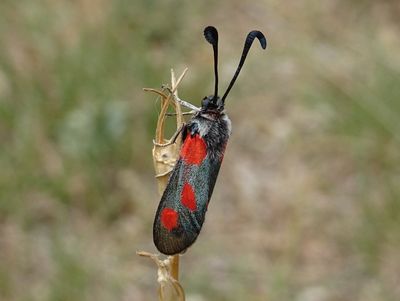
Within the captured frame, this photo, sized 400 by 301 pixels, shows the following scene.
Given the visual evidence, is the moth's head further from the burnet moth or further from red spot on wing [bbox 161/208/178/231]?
red spot on wing [bbox 161/208/178/231]

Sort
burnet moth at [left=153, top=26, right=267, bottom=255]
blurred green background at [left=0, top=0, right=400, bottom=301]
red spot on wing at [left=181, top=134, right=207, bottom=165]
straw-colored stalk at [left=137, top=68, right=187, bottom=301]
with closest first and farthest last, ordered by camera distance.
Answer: straw-colored stalk at [left=137, top=68, right=187, bottom=301]
burnet moth at [left=153, top=26, right=267, bottom=255]
red spot on wing at [left=181, top=134, right=207, bottom=165]
blurred green background at [left=0, top=0, right=400, bottom=301]

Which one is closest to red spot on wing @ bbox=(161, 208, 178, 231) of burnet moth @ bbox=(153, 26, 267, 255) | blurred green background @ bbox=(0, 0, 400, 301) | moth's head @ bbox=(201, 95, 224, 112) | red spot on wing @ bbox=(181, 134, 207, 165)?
burnet moth @ bbox=(153, 26, 267, 255)

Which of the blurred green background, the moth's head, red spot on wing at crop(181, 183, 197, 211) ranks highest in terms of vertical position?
the blurred green background

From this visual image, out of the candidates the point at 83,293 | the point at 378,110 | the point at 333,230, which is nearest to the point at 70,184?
the point at 83,293

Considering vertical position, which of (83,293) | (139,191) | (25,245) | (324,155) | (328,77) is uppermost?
(328,77)

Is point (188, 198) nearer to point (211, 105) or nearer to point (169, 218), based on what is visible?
point (169, 218)

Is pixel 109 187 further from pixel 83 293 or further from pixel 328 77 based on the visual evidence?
pixel 328 77
